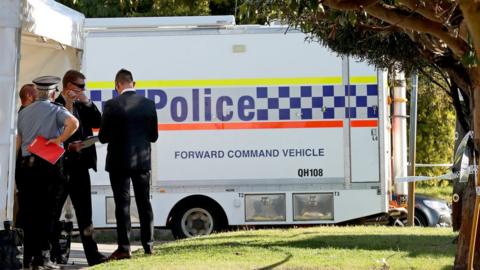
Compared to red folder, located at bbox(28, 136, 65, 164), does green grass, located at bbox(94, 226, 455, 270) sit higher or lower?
lower

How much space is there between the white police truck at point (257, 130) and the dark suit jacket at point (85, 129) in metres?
4.15

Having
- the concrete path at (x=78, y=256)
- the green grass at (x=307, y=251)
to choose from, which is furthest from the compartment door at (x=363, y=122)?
the concrete path at (x=78, y=256)

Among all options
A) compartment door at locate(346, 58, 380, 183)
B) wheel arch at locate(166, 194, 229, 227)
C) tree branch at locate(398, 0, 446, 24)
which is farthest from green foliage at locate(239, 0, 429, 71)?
wheel arch at locate(166, 194, 229, 227)

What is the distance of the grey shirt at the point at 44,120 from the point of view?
27.2 feet

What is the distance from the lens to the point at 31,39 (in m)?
9.72

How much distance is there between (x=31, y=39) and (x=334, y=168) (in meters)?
5.34

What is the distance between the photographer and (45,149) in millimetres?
8227

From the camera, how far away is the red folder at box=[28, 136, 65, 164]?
26.9ft

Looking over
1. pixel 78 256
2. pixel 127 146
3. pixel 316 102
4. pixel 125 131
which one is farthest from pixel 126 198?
pixel 316 102

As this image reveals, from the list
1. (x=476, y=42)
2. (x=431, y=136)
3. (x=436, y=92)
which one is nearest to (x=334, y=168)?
(x=476, y=42)

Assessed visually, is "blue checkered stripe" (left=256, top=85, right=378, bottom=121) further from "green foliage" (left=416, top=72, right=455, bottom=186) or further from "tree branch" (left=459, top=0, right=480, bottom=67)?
"green foliage" (left=416, top=72, right=455, bottom=186)

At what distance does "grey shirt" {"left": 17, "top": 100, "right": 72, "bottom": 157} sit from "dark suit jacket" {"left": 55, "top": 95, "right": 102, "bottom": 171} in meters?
0.39

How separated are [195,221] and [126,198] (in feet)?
16.7

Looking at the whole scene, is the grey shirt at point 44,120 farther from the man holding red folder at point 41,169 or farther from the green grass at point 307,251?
the green grass at point 307,251
